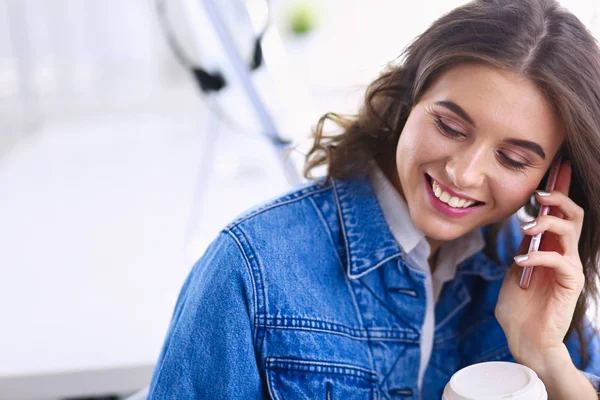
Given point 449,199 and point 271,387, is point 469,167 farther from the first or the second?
point 271,387

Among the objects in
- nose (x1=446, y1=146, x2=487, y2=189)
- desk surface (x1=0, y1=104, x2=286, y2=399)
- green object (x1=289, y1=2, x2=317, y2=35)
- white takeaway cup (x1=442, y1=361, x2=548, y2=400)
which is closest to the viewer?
white takeaway cup (x1=442, y1=361, x2=548, y2=400)

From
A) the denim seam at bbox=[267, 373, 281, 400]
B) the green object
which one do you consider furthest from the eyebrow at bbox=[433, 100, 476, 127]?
the green object

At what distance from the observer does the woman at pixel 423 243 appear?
810 mm

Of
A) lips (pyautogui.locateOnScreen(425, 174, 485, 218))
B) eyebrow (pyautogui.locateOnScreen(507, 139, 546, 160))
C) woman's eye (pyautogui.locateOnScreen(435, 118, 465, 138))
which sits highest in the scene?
woman's eye (pyautogui.locateOnScreen(435, 118, 465, 138))

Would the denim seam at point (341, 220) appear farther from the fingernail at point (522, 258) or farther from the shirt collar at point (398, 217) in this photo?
the fingernail at point (522, 258)

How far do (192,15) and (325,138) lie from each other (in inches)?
14.1

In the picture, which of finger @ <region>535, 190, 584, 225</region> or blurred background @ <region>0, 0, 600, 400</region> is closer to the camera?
finger @ <region>535, 190, 584, 225</region>

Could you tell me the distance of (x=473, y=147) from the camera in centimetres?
81

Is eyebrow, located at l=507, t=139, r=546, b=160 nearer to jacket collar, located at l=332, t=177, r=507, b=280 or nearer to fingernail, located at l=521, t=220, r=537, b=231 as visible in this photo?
fingernail, located at l=521, t=220, r=537, b=231

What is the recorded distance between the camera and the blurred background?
3.59ft

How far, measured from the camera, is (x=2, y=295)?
1.23m

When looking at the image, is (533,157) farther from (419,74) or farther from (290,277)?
(290,277)

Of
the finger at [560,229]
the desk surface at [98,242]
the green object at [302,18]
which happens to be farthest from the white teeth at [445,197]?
the green object at [302,18]

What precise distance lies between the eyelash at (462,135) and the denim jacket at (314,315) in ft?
0.59
